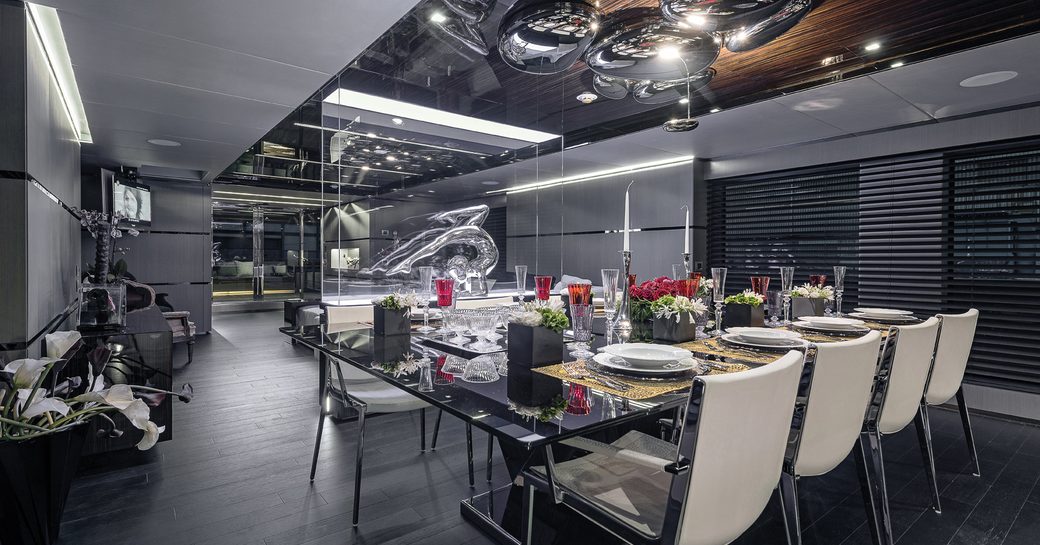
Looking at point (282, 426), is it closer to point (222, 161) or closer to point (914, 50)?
point (222, 161)

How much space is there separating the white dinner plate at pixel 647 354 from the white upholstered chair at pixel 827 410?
1.32 feet

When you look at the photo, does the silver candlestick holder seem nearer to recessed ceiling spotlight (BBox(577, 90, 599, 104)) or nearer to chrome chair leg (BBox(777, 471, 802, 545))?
chrome chair leg (BBox(777, 471, 802, 545))

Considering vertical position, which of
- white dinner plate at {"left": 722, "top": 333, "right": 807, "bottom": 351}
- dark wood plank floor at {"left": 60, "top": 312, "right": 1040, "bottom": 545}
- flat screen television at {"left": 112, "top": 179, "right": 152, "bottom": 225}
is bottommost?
dark wood plank floor at {"left": 60, "top": 312, "right": 1040, "bottom": 545}

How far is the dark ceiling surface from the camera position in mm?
2486

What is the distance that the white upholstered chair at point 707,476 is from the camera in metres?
1.04

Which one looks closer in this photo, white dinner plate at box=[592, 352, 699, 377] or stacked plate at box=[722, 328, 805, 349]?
white dinner plate at box=[592, 352, 699, 377]

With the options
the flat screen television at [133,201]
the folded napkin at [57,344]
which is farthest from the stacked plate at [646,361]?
the flat screen television at [133,201]

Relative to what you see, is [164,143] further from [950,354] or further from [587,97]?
[950,354]

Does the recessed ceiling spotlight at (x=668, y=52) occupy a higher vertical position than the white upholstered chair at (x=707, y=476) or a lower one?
higher

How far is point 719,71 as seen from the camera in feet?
11.0

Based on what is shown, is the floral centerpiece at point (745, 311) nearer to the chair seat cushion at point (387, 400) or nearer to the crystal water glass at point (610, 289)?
the crystal water glass at point (610, 289)

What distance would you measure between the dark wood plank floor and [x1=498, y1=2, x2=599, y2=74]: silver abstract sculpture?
6.13 ft

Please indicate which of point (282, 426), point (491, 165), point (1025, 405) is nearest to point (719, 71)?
point (491, 165)

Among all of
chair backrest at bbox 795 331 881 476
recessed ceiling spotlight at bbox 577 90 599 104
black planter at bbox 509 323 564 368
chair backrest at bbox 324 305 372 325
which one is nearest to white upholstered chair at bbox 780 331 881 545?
chair backrest at bbox 795 331 881 476
